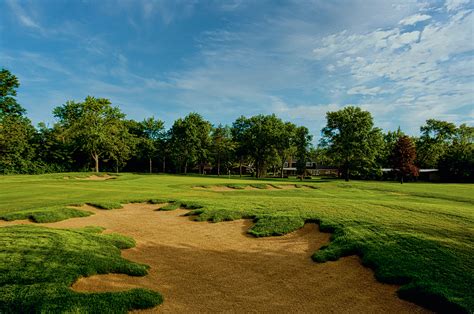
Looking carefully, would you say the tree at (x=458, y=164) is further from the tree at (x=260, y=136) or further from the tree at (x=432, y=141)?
the tree at (x=260, y=136)

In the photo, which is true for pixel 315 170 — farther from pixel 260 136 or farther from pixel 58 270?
pixel 58 270

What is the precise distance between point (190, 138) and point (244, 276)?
2434 inches

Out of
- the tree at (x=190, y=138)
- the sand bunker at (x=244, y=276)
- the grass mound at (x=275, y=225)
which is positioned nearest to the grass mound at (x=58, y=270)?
the sand bunker at (x=244, y=276)

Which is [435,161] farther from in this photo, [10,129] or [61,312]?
[10,129]

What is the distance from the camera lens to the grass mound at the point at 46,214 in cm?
1202

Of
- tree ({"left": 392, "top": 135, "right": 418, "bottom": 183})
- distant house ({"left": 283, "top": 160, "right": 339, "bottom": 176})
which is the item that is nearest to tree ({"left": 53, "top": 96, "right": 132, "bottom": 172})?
tree ({"left": 392, "top": 135, "right": 418, "bottom": 183})

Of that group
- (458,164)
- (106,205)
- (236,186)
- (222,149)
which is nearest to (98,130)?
(222,149)

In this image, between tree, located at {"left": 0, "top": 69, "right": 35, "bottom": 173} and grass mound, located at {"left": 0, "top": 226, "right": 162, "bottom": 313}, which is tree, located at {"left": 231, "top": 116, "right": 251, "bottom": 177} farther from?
grass mound, located at {"left": 0, "top": 226, "right": 162, "bottom": 313}

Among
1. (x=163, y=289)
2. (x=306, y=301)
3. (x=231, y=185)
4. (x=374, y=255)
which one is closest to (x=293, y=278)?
(x=306, y=301)

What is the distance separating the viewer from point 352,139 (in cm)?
5097

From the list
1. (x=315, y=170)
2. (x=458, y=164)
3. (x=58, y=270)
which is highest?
(x=458, y=164)

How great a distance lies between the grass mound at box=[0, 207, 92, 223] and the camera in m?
12.0

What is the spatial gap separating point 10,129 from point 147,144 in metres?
30.9

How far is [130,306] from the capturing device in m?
4.89
